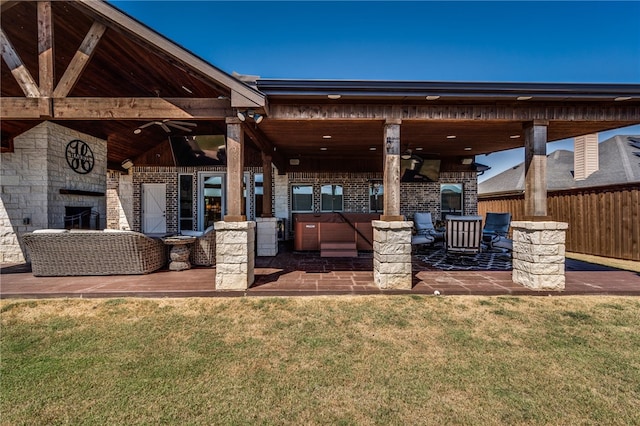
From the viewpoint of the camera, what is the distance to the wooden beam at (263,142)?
517 cm

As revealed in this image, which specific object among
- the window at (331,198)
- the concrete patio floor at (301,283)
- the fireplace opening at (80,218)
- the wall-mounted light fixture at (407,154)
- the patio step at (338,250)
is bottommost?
the concrete patio floor at (301,283)

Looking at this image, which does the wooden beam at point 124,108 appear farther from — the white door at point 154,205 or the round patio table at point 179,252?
the white door at point 154,205

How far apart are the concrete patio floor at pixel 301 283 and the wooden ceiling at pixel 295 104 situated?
2539 millimetres

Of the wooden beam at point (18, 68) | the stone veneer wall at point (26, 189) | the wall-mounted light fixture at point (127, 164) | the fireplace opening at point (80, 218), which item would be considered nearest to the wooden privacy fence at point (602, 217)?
the wooden beam at point (18, 68)

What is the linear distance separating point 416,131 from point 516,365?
16.0 ft

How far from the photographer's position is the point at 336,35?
34.1 feet

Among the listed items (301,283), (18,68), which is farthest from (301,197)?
(18,68)

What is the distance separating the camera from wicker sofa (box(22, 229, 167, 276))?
4590 millimetres

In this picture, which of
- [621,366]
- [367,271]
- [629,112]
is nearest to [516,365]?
[621,366]

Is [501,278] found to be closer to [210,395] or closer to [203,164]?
[210,395]

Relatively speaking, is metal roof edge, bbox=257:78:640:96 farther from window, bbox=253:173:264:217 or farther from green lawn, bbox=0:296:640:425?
window, bbox=253:173:264:217

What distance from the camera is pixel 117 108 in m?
4.27

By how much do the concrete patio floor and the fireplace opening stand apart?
1.37 m

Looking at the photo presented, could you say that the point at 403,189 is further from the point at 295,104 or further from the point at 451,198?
the point at 295,104
